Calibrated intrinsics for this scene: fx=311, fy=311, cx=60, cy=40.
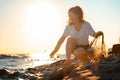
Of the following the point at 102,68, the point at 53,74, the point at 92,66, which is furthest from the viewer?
the point at 53,74

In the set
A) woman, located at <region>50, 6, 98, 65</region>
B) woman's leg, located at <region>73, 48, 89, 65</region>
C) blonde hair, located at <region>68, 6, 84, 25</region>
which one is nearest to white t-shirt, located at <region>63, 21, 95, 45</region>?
woman, located at <region>50, 6, 98, 65</region>

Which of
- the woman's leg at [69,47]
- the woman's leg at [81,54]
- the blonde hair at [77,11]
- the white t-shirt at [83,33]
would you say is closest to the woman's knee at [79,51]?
the woman's leg at [81,54]

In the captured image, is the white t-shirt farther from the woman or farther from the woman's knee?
the woman's knee

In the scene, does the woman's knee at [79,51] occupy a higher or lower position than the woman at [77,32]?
lower

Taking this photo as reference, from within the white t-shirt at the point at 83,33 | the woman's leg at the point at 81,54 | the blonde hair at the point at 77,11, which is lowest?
the woman's leg at the point at 81,54

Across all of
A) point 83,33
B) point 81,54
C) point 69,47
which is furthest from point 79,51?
point 83,33

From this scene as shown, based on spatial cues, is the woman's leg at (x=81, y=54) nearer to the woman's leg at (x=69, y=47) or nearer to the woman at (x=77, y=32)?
the woman at (x=77, y=32)

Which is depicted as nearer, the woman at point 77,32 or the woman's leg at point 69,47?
the woman's leg at point 69,47

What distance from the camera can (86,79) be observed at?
260 inches

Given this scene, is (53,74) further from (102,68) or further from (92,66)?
(102,68)

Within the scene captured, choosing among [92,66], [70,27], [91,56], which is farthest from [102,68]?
[70,27]

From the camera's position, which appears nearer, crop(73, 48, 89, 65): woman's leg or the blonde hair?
crop(73, 48, 89, 65): woman's leg

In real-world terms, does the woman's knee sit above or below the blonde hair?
below

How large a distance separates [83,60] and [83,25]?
3.53ft
